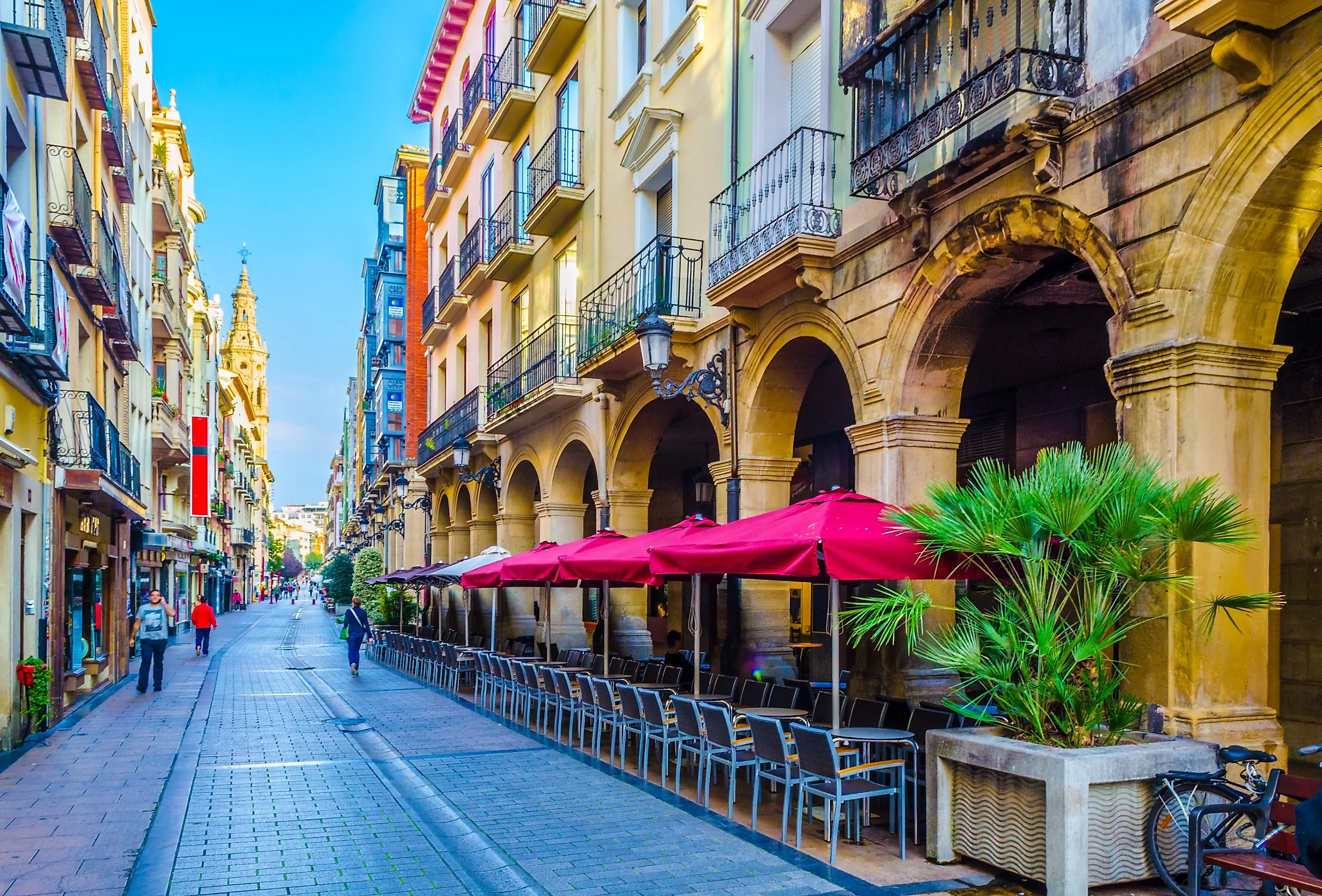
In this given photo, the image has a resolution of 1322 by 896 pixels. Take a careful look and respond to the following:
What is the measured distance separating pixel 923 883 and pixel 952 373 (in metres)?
4.65

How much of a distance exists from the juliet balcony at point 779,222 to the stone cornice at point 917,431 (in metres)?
2.06

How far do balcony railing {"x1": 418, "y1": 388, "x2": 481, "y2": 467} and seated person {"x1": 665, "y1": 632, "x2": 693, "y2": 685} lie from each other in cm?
920

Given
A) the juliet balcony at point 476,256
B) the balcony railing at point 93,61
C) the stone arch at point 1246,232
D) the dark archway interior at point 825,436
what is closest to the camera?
the stone arch at point 1246,232

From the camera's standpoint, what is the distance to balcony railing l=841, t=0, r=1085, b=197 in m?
7.52

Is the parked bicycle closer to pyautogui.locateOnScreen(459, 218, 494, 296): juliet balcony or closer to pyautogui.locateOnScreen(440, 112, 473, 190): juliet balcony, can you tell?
pyautogui.locateOnScreen(459, 218, 494, 296): juliet balcony

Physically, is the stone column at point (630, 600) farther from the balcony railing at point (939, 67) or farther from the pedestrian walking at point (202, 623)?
the pedestrian walking at point (202, 623)

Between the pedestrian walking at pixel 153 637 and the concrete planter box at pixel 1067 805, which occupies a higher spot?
the concrete planter box at pixel 1067 805

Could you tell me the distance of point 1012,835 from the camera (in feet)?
19.9

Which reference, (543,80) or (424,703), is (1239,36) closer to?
(424,703)

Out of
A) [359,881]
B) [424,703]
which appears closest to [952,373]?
[359,881]

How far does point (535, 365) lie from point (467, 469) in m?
7.04

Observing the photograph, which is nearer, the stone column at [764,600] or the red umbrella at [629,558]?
the red umbrella at [629,558]

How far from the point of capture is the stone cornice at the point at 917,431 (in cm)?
941

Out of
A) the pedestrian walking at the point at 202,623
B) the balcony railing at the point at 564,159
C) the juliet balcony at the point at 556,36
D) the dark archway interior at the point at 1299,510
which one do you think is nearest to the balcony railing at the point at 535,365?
the balcony railing at the point at 564,159
